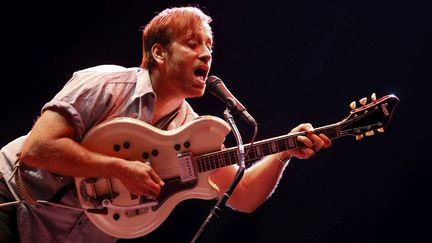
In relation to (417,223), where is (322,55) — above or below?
above

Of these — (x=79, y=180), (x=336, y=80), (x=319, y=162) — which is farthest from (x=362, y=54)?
(x=79, y=180)

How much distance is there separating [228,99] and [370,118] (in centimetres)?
69

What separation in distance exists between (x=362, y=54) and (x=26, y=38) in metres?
2.44

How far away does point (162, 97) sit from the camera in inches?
98.7

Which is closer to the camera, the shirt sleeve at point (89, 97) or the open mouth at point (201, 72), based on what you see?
the shirt sleeve at point (89, 97)

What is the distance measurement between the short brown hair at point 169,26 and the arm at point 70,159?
68 cm

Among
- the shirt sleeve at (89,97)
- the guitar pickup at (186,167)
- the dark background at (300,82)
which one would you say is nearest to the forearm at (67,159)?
the shirt sleeve at (89,97)

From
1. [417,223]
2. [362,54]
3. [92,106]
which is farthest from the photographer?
[362,54]

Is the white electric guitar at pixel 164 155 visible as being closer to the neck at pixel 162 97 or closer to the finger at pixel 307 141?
the finger at pixel 307 141

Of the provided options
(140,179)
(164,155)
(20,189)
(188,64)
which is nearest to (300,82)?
(188,64)

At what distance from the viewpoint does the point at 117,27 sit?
3.72m

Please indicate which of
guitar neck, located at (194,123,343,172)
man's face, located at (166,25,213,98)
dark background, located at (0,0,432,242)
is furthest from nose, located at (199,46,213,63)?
dark background, located at (0,0,432,242)

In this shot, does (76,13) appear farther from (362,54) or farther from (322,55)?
(362,54)

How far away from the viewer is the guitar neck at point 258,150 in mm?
2223
